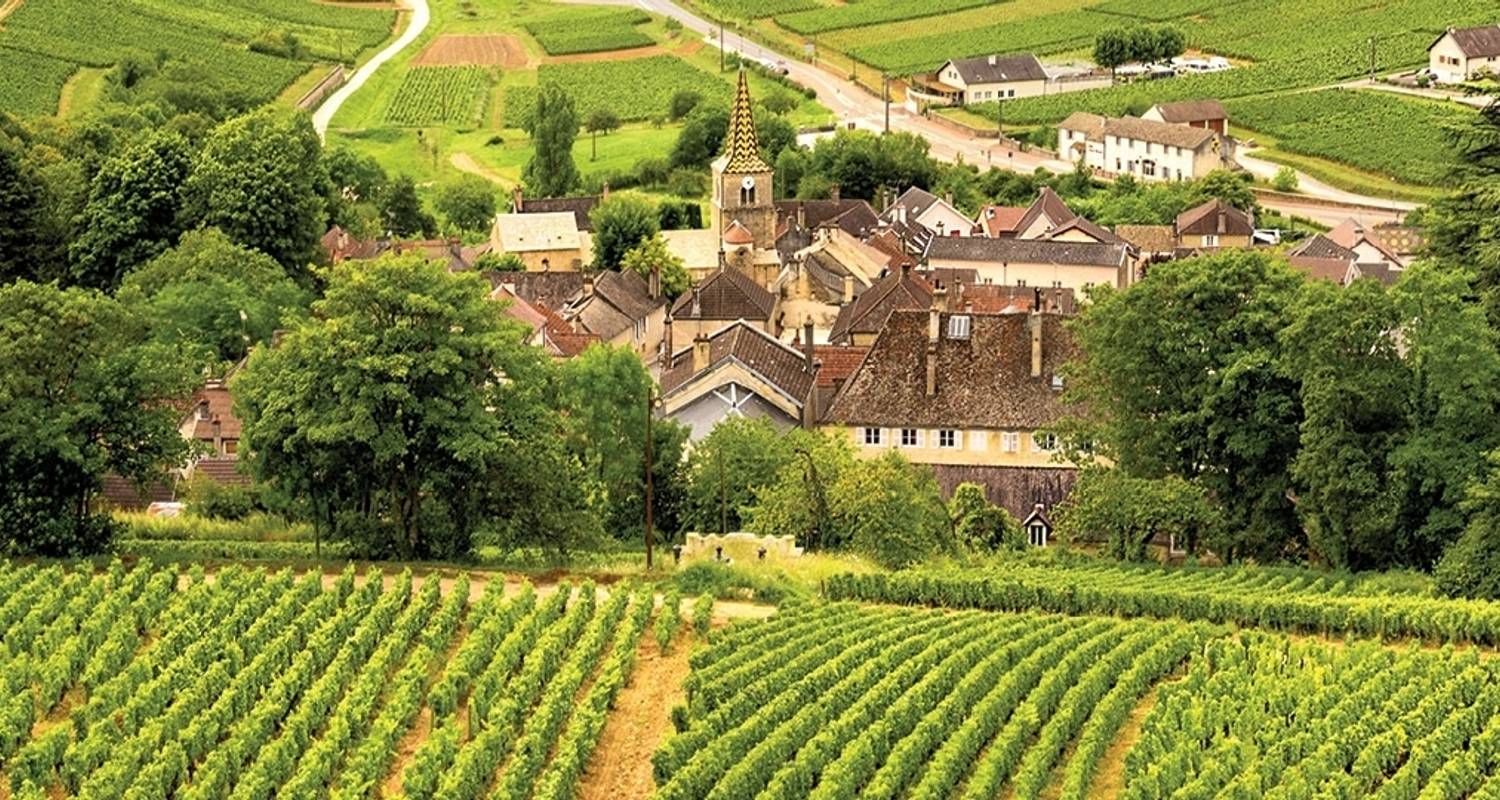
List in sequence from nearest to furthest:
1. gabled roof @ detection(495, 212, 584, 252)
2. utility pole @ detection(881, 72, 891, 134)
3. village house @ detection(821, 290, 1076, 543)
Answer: village house @ detection(821, 290, 1076, 543) → gabled roof @ detection(495, 212, 584, 252) → utility pole @ detection(881, 72, 891, 134)

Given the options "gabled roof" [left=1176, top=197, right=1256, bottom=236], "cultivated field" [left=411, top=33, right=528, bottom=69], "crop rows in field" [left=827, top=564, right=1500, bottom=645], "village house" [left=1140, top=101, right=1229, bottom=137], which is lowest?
"crop rows in field" [left=827, top=564, right=1500, bottom=645]

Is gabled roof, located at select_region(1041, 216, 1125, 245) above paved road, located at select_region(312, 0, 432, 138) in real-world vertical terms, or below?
below

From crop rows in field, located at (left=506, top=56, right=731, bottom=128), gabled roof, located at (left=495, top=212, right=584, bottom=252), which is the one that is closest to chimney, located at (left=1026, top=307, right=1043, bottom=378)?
gabled roof, located at (left=495, top=212, right=584, bottom=252)

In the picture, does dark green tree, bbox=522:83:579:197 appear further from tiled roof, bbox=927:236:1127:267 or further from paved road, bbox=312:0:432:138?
tiled roof, bbox=927:236:1127:267

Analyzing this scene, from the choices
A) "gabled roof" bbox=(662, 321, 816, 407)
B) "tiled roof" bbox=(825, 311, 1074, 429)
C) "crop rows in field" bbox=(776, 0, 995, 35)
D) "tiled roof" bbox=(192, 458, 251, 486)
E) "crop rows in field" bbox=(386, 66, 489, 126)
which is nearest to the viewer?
"tiled roof" bbox=(192, 458, 251, 486)

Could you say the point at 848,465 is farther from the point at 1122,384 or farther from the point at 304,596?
the point at 304,596

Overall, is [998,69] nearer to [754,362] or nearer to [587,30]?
[587,30]

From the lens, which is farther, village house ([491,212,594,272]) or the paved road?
the paved road

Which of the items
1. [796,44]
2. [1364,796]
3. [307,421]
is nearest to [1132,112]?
[796,44]
